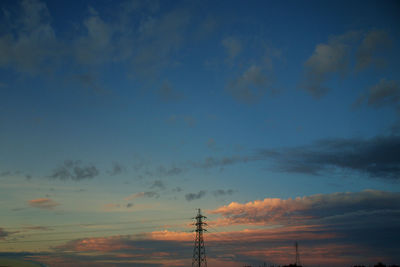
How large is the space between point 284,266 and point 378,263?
3441 centimetres

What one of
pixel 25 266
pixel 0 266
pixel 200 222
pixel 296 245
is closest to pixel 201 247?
pixel 200 222

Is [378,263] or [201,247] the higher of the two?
[201,247]

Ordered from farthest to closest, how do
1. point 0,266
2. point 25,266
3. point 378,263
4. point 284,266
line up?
point 284,266
point 378,263
point 25,266
point 0,266

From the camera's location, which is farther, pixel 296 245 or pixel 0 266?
pixel 296 245

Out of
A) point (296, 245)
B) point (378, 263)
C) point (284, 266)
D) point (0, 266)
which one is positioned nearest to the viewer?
point (0, 266)

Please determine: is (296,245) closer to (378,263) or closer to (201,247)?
(378,263)

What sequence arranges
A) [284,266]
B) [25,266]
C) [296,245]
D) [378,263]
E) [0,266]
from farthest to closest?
1. [284,266]
2. [296,245]
3. [378,263]
4. [25,266]
5. [0,266]

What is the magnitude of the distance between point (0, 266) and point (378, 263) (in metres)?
108

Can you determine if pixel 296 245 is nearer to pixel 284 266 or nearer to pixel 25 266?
pixel 284 266

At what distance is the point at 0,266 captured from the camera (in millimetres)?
51000

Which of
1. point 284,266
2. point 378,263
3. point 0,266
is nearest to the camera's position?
point 0,266

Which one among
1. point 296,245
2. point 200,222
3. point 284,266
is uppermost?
point 200,222

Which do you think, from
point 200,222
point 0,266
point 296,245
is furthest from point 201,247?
point 0,266

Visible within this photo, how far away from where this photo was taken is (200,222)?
10838 cm
